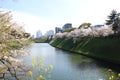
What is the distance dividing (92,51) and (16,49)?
57710 millimetres

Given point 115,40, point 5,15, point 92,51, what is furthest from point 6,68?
point 92,51

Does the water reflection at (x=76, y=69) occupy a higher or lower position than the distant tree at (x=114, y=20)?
lower

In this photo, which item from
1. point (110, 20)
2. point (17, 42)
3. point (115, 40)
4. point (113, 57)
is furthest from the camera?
point (110, 20)

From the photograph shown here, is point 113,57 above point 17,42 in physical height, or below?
below

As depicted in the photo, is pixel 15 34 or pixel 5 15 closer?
pixel 5 15

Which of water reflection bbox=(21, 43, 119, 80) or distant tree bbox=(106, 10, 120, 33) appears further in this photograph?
distant tree bbox=(106, 10, 120, 33)

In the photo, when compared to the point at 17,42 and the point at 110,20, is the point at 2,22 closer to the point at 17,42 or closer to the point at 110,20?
the point at 17,42

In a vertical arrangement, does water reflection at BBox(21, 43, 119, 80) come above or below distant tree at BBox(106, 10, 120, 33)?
below

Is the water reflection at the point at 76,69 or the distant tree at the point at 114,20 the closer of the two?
the water reflection at the point at 76,69

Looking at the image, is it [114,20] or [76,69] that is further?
[114,20]

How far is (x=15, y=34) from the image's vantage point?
7.86 metres

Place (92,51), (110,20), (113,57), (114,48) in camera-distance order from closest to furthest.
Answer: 1. (113,57)
2. (114,48)
3. (92,51)
4. (110,20)

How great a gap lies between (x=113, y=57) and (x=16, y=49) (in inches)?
1744

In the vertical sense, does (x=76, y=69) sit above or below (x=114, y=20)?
below
